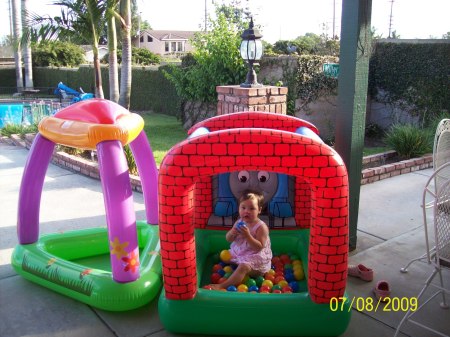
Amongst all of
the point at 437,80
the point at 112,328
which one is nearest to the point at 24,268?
the point at 112,328

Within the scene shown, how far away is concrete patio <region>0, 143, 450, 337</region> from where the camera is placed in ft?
10.3

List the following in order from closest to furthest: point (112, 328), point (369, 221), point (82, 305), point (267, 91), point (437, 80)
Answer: point (112, 328), point (82, 305), point (369, 221), point (267, 91), point (437, 80)

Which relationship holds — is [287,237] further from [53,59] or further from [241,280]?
[53,59]

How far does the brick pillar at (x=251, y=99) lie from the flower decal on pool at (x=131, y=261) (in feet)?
9.68

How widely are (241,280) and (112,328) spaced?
989 mm

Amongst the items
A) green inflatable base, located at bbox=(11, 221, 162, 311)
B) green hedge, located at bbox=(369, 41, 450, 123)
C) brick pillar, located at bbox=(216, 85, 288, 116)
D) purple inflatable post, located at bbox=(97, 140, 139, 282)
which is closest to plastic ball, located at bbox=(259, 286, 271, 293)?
green inflatable base, located at bbox=(11, 221, 162, 311)

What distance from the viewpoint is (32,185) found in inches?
151

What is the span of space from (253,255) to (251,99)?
2589mm

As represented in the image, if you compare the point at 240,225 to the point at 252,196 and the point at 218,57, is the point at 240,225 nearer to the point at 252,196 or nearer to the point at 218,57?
the point at 252,196

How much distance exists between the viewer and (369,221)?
512cm

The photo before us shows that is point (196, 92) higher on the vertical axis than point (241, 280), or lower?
higher

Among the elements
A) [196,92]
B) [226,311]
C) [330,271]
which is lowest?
[226,311]

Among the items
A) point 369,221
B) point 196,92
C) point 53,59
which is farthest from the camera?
point 53,59

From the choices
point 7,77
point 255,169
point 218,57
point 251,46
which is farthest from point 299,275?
point 7,77
